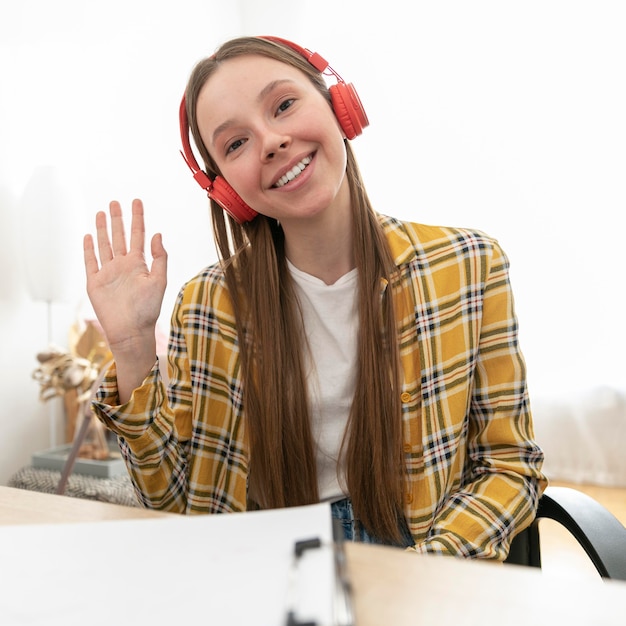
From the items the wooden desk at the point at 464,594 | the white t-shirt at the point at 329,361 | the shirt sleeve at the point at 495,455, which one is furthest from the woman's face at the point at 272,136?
the wooden desk at the point at 464,594

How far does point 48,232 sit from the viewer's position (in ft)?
7.27

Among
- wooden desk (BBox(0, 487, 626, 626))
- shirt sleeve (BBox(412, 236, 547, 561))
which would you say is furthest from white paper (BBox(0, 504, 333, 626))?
shirt sleeve (BBox(412, 236, 547, 561))

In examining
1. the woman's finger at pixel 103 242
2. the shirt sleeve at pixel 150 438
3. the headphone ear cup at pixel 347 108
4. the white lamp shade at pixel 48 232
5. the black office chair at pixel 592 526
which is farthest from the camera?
the white lamp shade at pixel 48 232

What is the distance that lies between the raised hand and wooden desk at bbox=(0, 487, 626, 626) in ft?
1.59

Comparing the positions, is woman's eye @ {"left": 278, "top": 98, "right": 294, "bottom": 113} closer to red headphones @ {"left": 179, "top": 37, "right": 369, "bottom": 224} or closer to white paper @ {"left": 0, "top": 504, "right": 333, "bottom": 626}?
red headphones @ {"left": 179, "top": 37, "right": 369, "bottom": 224}

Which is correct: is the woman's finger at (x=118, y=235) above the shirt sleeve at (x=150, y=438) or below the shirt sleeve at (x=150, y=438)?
above

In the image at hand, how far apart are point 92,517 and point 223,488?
517 millimetres

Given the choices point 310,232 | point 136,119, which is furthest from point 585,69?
point 310,232

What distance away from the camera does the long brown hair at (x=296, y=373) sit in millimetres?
1000

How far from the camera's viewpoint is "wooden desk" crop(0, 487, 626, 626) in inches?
13.3

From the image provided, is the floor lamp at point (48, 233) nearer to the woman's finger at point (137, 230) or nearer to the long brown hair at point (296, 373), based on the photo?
the long brown hair at point (296, 373)

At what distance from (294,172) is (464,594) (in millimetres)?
758

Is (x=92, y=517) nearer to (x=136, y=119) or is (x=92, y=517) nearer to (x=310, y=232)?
(x=310, y=232)

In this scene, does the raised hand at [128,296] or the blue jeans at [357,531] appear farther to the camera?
the blue jeans at [357,531]
